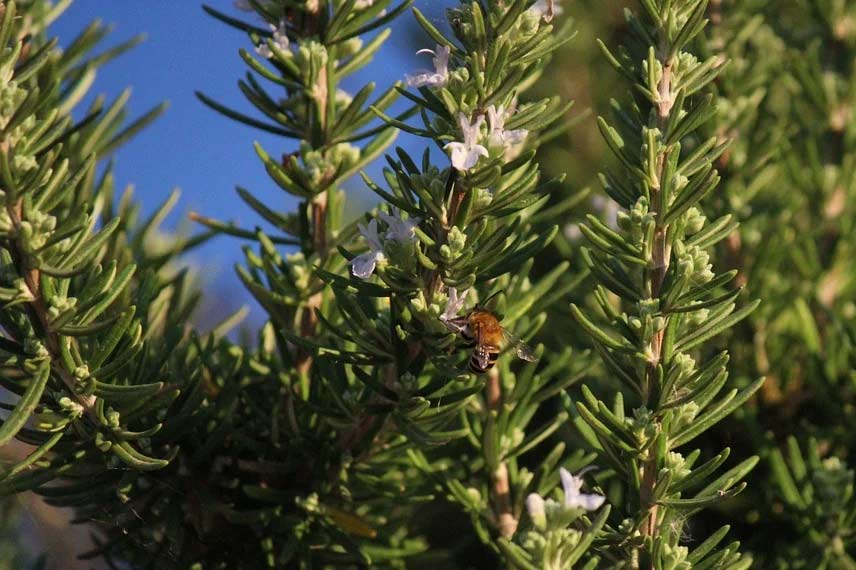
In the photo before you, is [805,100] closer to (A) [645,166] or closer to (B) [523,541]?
(A) [645,166]

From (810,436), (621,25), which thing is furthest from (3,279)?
(621,25)

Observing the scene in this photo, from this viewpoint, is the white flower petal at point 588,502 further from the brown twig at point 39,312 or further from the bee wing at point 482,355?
the brown twig at point 39,312

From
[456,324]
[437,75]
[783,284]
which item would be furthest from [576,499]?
[783,284]

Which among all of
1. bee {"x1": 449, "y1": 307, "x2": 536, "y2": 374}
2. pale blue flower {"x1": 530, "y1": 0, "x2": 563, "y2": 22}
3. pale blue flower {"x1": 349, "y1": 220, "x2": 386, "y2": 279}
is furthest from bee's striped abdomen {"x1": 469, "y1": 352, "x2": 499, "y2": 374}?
pale blue flower {"x1": 530, "y1": 0, "x2": 563, "y2": 22}

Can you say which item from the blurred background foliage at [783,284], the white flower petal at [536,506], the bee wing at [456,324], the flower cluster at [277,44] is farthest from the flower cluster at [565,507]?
the flower cluster at [277,44]

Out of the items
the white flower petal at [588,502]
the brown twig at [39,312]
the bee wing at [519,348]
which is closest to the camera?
the white flower petal at [588,502]

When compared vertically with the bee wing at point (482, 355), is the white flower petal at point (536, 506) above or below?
below

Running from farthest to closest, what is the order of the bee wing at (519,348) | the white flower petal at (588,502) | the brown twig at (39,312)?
1. the bee wing at (519,348)
2. the brown twig at (39,312)
3. the white flower petal at (588,502)
